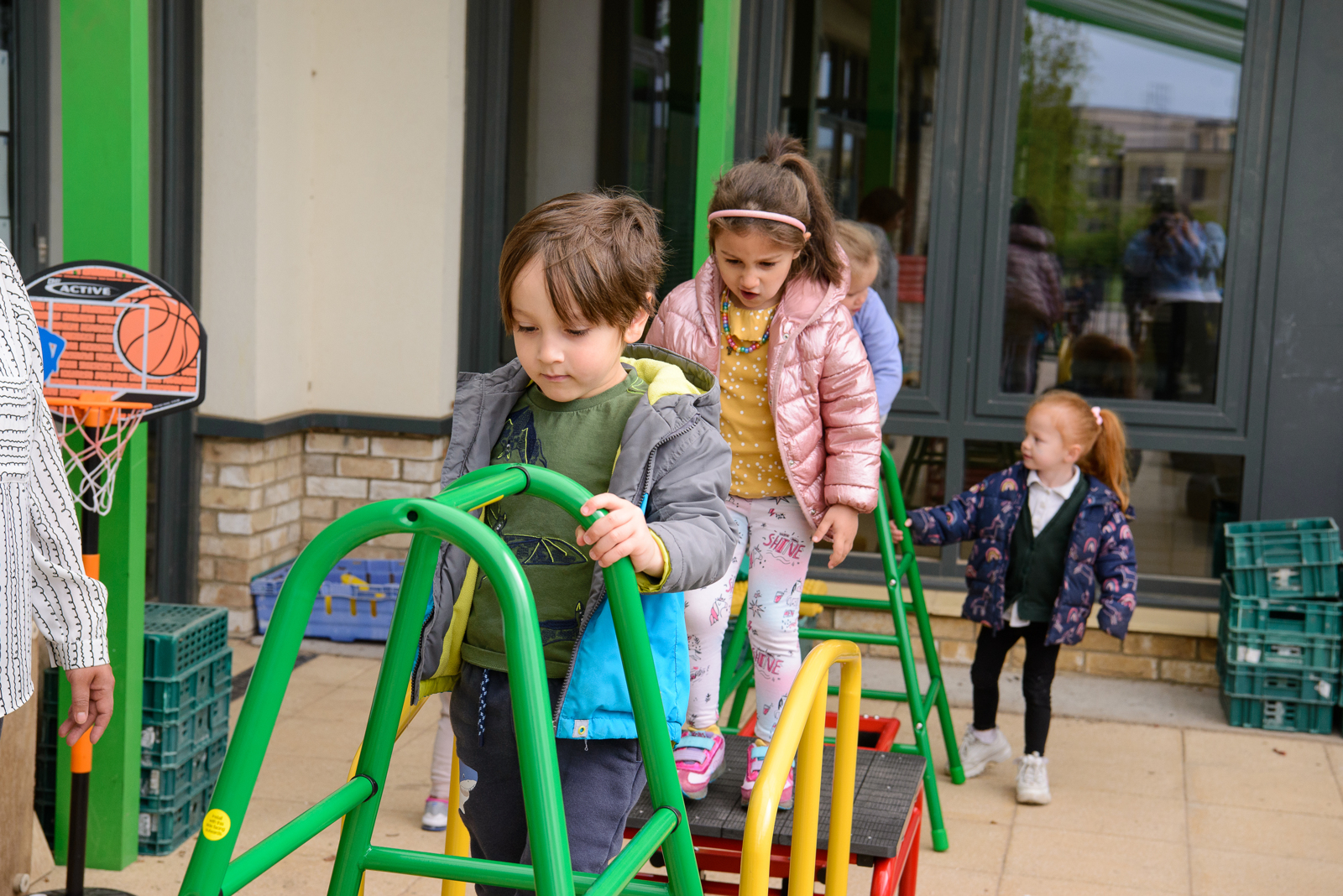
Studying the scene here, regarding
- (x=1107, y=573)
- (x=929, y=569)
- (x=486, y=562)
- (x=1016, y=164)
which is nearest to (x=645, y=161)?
(x=1016, y=164)

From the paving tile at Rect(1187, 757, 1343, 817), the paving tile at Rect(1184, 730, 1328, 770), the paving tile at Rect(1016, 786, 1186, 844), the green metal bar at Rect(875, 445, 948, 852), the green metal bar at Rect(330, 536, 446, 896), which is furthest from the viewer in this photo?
the paving tile at Rect(1184, 730, 1328, 770)

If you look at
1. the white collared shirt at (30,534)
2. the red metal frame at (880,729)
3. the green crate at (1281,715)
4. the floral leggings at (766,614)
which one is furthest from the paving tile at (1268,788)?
the white collared shirt at (30,534)

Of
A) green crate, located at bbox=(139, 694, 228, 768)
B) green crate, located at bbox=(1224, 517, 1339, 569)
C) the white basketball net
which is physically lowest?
green crate, located at bbox=(139, 694, 228, 768)

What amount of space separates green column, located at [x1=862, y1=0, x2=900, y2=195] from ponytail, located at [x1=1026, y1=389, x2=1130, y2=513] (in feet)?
5.83

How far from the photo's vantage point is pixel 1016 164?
17.6 ft

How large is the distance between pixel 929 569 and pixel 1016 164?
168 centimetres

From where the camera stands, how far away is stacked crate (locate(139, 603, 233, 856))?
3.40 m

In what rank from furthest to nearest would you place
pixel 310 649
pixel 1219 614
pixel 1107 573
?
pixel 310 649 → pixel 1219 614 → pixel 1107 573

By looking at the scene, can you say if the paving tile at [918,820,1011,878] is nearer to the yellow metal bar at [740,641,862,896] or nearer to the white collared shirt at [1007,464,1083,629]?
the white collared shirt at [1007,464,1083,629]

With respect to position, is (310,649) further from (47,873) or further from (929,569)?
(929,569)

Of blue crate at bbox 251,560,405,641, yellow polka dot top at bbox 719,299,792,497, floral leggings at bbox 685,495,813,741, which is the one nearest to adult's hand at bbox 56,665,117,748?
floral leggings at bbox 685,495,813,741

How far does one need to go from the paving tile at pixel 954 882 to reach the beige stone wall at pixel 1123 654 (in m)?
1.81

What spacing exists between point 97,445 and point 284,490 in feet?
8.74

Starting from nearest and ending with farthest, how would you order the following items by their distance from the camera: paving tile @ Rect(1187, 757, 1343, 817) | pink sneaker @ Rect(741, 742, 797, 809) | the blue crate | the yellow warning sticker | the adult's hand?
the yellow warning sticker < the adult's hand < pink sneaker @ Rect(741, 742, 797, 809) < paving tile @ Rect(1187, 757, 1343, 817) < the blue crate
